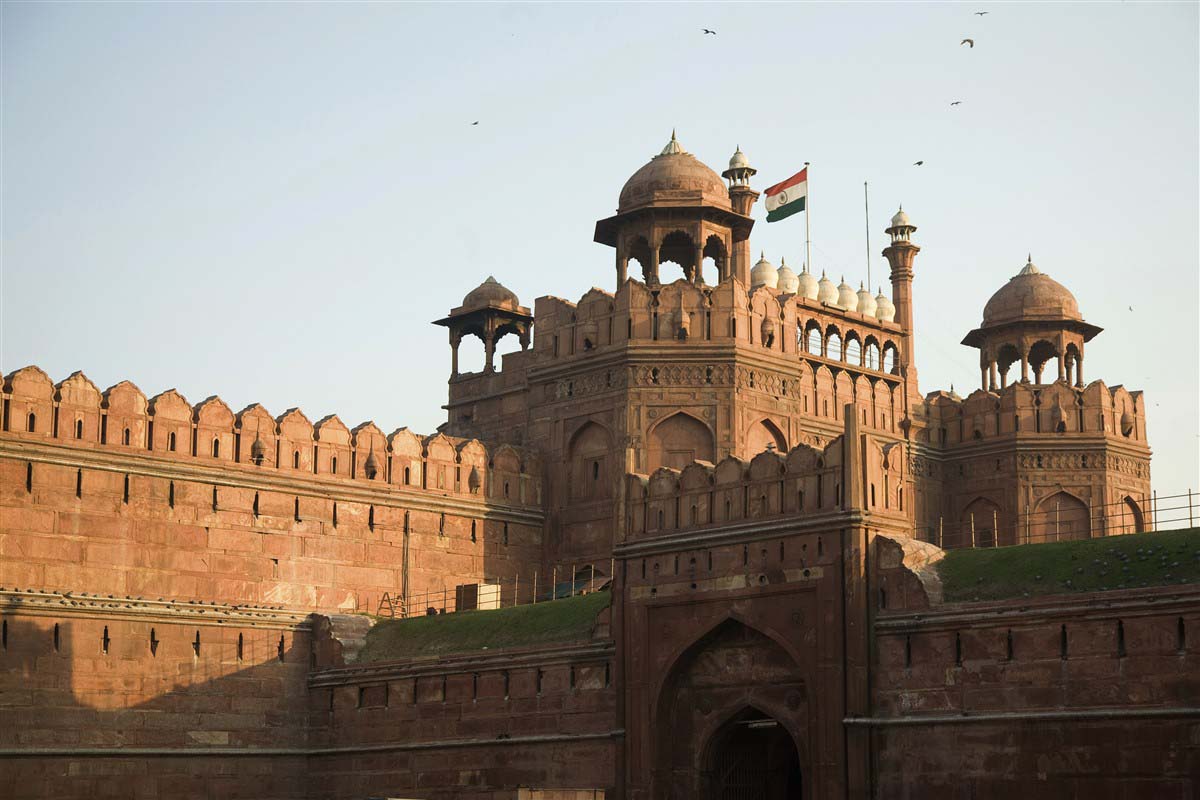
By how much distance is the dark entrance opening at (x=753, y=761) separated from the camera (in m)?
29.8

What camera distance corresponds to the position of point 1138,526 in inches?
1742

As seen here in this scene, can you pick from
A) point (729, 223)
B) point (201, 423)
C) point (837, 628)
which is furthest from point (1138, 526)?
point (201, 423)

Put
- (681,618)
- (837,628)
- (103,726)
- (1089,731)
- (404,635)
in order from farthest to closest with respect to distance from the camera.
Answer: (404,635) → (103,726) → (681,618) → (837,628) → (1089,731)

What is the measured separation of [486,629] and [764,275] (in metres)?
17.7

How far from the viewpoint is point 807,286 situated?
49.6 m

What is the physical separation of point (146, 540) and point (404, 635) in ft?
17.3

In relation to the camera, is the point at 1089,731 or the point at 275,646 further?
the point at 275,646

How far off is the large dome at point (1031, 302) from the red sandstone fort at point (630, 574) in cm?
9

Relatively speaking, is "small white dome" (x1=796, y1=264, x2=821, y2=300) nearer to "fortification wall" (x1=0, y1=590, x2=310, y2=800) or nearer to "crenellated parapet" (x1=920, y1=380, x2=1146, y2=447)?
"crenellated parapet" (x1=920, y1=380, x2=1146, y2=447)

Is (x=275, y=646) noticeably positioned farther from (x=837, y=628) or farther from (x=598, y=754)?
(x=837, y=628)

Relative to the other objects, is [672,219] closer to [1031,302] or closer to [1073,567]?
[1031,302]

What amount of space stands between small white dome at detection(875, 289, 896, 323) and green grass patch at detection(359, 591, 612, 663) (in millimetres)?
18833

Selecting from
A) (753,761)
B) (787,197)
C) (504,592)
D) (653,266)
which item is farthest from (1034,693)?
(787,197)

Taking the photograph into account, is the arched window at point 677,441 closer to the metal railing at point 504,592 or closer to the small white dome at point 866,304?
the metal railing at point 504,592
